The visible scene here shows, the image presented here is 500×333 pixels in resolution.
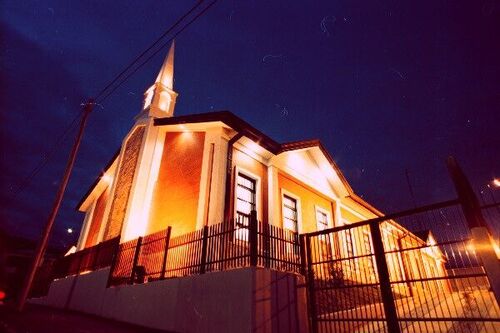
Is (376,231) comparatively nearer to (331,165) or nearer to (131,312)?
(131,312)

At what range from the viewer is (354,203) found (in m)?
18.7

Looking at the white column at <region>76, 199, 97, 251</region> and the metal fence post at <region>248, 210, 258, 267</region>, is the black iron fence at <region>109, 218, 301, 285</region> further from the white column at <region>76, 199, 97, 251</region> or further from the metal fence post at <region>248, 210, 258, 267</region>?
the white column at <region>76, 199, 97, 251</region>

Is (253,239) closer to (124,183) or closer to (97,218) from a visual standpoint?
(124,183)

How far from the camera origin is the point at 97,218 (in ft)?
61.4

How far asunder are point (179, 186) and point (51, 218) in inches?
197

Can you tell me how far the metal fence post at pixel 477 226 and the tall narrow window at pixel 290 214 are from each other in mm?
8883

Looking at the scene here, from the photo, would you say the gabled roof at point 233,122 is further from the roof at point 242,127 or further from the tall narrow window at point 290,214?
the tall narrow window at point 290,214

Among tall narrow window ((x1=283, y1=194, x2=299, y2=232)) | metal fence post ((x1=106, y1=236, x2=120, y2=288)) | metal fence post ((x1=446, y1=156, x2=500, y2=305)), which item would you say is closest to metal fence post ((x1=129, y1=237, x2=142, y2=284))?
metal fence post ((x1=106, y1=236, x2=120, y2=288))

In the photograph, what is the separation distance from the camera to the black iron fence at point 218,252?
21.0 feet

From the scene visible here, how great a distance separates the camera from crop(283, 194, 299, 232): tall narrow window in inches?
514

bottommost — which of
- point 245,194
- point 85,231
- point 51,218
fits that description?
point 51,218

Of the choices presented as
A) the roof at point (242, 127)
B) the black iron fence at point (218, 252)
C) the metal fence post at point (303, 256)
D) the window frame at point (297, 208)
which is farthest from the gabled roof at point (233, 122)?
the metal fence post at point (303, 256)

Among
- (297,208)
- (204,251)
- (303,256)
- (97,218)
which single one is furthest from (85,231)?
(303,256)

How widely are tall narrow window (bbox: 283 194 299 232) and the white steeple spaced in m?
7.54
